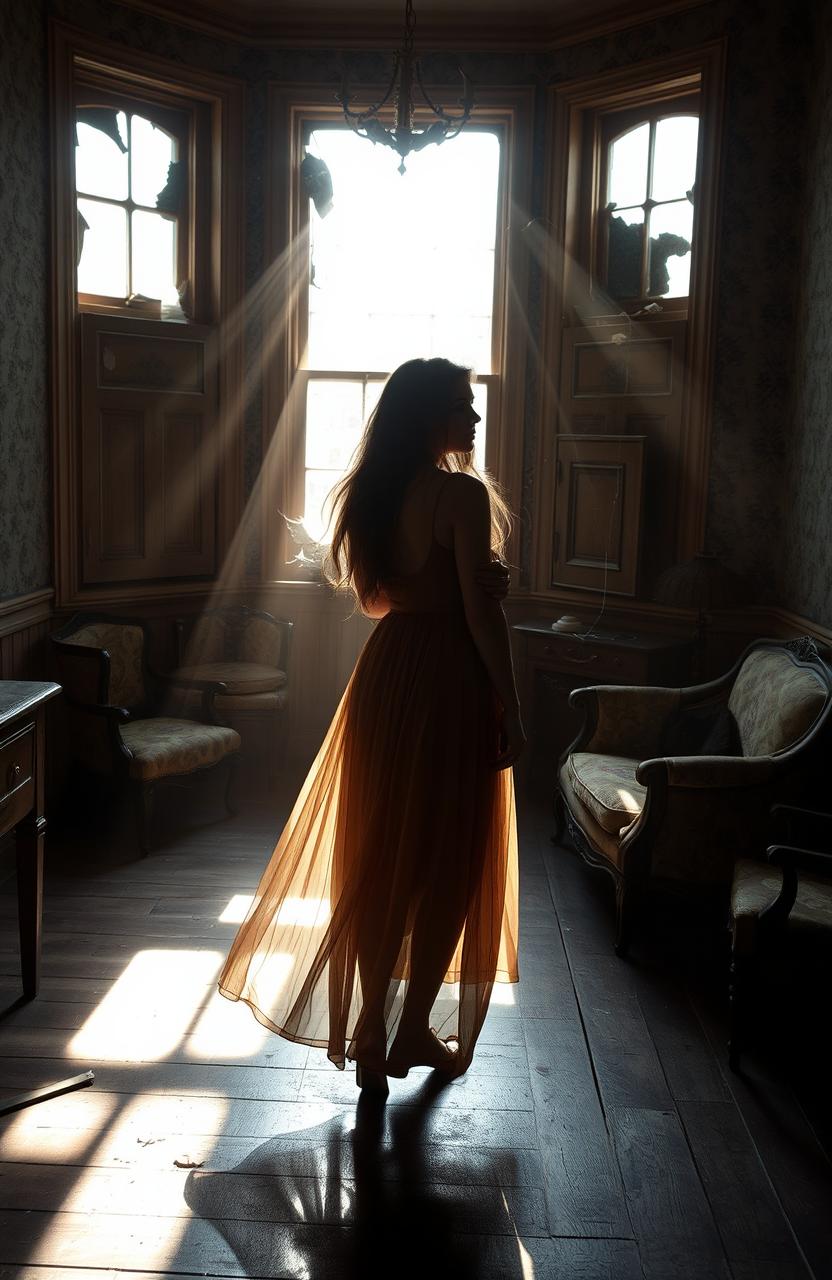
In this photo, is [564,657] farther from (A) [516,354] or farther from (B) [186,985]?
(B) [186,985]

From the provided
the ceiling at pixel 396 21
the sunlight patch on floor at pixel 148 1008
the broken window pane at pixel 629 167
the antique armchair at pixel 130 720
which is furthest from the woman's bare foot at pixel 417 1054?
the ceiling at pixel 396 21

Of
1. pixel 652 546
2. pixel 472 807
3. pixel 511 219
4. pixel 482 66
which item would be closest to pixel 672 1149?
pixel 472 807

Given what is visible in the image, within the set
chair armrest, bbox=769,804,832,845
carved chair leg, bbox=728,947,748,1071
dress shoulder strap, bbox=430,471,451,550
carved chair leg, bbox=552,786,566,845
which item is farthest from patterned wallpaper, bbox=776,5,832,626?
dress shoulder strap, bbox=430,471,451,550

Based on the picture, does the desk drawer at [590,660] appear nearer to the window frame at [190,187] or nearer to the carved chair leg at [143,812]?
the carved chair leg at [143,812]

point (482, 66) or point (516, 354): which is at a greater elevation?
point (482, 66)

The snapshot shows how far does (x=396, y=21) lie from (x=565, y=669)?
315cm

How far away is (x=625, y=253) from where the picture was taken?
5457 mm

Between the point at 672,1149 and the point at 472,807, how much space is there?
882 mm

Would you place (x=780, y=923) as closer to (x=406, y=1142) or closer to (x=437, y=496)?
(x=406, y=1142)

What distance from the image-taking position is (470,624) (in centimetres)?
264

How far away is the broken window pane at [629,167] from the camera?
17.7 ft

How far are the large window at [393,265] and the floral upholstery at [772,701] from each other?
2117 millimetres

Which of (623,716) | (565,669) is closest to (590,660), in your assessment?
(565,669)

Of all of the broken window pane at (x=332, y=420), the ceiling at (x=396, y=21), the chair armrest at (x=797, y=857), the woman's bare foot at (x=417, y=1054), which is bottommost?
the woman's bare foot at (x=417, y=1054)
